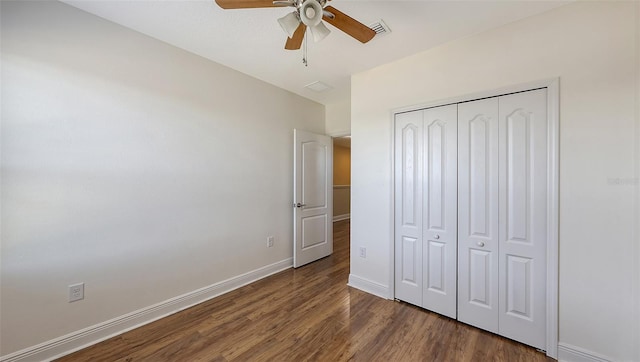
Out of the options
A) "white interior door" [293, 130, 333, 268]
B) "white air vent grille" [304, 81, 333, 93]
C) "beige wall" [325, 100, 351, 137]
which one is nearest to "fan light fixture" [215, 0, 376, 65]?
"white air vent grille" [304, 81, 333, 93]

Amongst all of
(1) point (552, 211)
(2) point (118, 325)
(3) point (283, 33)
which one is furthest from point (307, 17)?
(2) point (118, 325)

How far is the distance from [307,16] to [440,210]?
1973 millimetres

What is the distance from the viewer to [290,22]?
136cm

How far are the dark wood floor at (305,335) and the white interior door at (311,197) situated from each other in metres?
0.98

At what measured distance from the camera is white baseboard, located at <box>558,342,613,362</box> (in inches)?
61.8

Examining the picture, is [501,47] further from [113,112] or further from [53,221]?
[53,221]

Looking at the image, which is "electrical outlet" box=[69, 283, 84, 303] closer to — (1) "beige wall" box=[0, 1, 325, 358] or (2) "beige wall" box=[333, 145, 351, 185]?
(1) "beige wall" box=[0, 1, 325, 358]

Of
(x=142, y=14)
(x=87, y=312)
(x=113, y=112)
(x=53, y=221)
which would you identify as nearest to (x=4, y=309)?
(x=87, y=312)

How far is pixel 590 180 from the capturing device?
160 centimetres

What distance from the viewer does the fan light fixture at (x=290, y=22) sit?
4.41 ft

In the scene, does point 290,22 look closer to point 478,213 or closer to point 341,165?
point 478,213

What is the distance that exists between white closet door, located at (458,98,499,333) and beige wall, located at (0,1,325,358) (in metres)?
2.38

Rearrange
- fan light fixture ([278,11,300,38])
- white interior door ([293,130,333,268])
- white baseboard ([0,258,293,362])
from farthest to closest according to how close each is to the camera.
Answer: white interior door ([293,130,333,268]) → white baseboard ([0,258,293,362]) → fan light fixture ([278,11,300,38])

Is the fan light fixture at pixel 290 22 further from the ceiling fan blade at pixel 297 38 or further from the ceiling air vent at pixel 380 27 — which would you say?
the ceiling air vent at pixel 380 27
